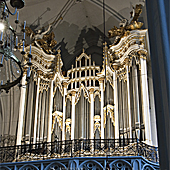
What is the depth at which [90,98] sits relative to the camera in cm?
1180

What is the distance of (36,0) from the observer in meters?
12.2

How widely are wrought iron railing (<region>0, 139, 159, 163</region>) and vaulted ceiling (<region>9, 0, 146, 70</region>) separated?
448 centimetres

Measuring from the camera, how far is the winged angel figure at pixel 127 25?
36.3 feet

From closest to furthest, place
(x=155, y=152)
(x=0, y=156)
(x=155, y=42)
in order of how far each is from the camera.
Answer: (x=155, y=42), (x=155, y=152), (x=0, y=156)

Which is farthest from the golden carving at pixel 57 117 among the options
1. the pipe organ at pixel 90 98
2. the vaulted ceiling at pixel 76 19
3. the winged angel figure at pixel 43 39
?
the winged angel figure at pixel 43 39

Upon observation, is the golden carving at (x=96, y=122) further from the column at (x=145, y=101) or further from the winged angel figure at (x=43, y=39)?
the winged angel figure at (x=43, y=39)

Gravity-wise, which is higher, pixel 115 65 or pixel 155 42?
pixel 115 65

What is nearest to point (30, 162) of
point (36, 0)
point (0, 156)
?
point (0, 156)

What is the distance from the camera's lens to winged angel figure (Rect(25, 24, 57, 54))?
1234 centimetres

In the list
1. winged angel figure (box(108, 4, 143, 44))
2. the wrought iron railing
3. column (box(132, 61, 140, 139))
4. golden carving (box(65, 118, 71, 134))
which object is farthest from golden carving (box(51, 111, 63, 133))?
winged angel figure (box(108, 4, 143, 44))

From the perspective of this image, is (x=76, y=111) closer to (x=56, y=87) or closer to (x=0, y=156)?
(x=56, y=87)

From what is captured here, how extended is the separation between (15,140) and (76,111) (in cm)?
271

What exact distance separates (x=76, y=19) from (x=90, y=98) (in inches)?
161

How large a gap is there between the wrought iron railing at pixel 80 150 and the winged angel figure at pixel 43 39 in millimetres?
4345
